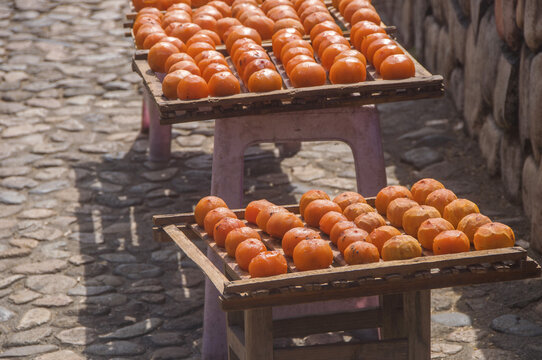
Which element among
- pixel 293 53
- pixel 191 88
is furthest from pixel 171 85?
pixel 293 53

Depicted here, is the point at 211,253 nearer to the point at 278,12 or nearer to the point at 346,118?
the point at 346,118

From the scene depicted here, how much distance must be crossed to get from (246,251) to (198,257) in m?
0.24

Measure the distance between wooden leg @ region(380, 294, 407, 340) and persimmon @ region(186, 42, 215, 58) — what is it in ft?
5.32

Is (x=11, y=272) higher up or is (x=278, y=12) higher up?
(x=278, y=12)

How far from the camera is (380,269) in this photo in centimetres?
288

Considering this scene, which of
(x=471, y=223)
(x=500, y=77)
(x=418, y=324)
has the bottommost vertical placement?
(x=418, y=324)

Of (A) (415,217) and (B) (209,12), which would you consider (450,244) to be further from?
(B) (209,12)

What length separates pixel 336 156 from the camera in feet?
22.6

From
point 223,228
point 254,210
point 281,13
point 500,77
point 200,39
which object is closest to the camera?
point 223,228

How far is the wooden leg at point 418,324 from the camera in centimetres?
333

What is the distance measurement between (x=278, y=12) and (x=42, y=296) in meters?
2.06

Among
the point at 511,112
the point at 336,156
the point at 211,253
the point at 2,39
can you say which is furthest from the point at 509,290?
the point at 2,39

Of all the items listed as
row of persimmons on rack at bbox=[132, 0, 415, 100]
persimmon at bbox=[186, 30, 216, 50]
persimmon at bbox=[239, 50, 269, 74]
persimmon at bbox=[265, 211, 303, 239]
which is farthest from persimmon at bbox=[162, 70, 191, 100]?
persimmon at bbox=[265, 211, 303, 239]

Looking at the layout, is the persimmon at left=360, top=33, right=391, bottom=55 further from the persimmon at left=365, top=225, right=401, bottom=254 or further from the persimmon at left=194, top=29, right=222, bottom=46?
the persimmon at left=365, top=225, right=401, bottom=254
